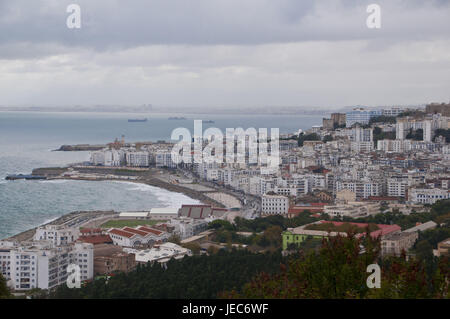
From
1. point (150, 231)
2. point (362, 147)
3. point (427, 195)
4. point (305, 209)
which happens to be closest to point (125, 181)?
point (362, 147)

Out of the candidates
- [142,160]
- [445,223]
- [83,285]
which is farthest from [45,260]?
[142,160]

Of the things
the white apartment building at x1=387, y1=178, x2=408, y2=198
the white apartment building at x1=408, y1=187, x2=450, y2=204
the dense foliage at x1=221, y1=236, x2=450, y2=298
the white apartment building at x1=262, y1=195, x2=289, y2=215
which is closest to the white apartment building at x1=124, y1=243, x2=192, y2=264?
the dense foliage at x1=221, y1=236, x2=450, y2=298

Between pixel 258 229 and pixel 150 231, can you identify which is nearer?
pixel 150 231

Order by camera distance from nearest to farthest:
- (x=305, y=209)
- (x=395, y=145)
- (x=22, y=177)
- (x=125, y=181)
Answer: (x=305, y=209) < (x=22, y=177) < (x=125, y=181) < (x=395, y=145)

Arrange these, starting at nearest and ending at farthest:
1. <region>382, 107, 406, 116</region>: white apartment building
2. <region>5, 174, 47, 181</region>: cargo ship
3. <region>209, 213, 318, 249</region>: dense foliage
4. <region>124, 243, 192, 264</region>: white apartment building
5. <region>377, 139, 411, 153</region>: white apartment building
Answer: <region>124, 243, 192, 264</region>: white apartment building < <region>209, 213, 318, 249</region>: dense foliage < <region>5, 174, 47, 181</region>: cargo ship < <region>377, 139, 411, 153</region>: white apartment building < <region>382, 107, 406, 116</region>: white apartment building

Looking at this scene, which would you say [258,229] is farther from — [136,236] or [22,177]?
[22,177]

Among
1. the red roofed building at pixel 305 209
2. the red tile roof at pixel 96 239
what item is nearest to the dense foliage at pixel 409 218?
the red roofed building at pixel 305 209

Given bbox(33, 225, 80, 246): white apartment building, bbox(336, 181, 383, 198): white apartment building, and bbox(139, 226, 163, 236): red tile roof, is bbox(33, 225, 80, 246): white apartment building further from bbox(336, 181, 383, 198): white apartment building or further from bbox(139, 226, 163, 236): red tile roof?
bbox(336, 181, 383, 198): white apartment building
